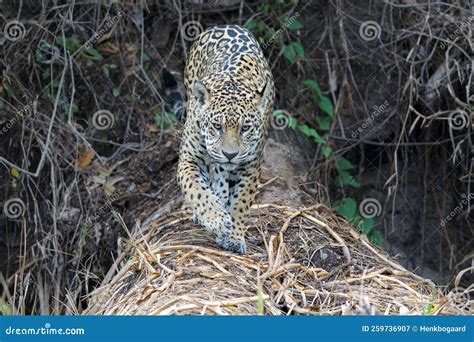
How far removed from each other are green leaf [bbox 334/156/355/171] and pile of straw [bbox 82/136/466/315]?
206 cm

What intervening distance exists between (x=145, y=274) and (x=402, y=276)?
1775 mm

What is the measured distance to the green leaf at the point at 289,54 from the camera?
1008 cm

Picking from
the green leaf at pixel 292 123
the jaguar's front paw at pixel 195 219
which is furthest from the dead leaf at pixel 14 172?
the green leaf at pixel 292 123

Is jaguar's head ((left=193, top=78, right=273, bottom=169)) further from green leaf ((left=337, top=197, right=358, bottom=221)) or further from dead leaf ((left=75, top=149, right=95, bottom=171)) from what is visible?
green leaf ((left=337, top=197, right=358, bottom=221))

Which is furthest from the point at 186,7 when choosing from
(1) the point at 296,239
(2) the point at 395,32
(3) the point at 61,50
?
(1) the point at 296,239

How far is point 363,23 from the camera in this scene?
10211 mm

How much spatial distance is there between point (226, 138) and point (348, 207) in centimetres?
346

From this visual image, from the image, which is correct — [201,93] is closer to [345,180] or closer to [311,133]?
[311,133]

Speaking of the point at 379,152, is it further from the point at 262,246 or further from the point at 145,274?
the point at 145,274

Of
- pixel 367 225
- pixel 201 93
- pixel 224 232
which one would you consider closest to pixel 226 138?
pixel 201 93

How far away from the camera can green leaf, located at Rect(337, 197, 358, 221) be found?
9.90 meters

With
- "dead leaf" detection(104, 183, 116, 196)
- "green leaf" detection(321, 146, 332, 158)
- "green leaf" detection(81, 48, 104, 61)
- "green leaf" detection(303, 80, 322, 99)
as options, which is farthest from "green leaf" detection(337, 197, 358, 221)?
"green leaf" detection(81, 48, 104, 61)

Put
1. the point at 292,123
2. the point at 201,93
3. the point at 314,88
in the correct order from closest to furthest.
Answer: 1. the point at 201,93
2. the point at 292,123
3. the point at 314,88

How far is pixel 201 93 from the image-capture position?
705 centimetres
